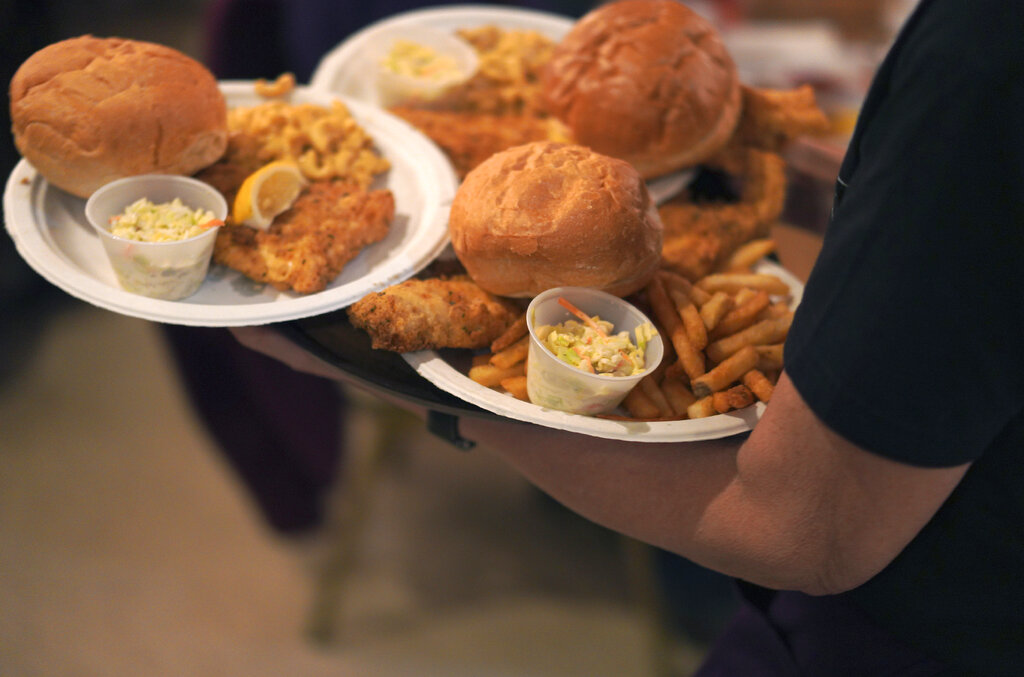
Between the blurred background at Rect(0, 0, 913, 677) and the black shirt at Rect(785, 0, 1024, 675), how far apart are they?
1745 millimetres

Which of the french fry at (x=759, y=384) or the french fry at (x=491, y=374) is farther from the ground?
the french fry at (x=759, y=384)

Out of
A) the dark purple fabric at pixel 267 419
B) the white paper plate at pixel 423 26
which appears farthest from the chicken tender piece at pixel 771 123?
the dark purple fabric at pixel 267 419

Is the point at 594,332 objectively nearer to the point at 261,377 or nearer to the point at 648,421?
the point at 648,421

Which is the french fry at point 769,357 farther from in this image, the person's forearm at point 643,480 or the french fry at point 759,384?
the person's forearm at point 643,480

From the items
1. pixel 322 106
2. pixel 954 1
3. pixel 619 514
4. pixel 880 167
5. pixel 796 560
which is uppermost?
pixel 954 1

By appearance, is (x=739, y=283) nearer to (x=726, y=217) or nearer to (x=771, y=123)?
(x=726, y=217)

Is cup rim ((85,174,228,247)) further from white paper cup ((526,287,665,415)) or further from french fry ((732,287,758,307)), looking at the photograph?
french fry ((732,287,758,307))

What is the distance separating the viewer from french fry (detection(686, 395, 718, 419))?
1797 millimetres

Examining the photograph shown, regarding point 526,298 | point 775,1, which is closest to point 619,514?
point 526,298

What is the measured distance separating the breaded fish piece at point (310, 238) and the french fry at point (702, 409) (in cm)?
106

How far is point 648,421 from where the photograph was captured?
5.91 feet

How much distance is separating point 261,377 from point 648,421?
89.8 inches

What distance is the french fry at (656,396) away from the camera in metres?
1.85

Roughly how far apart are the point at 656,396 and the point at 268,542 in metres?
2.70
